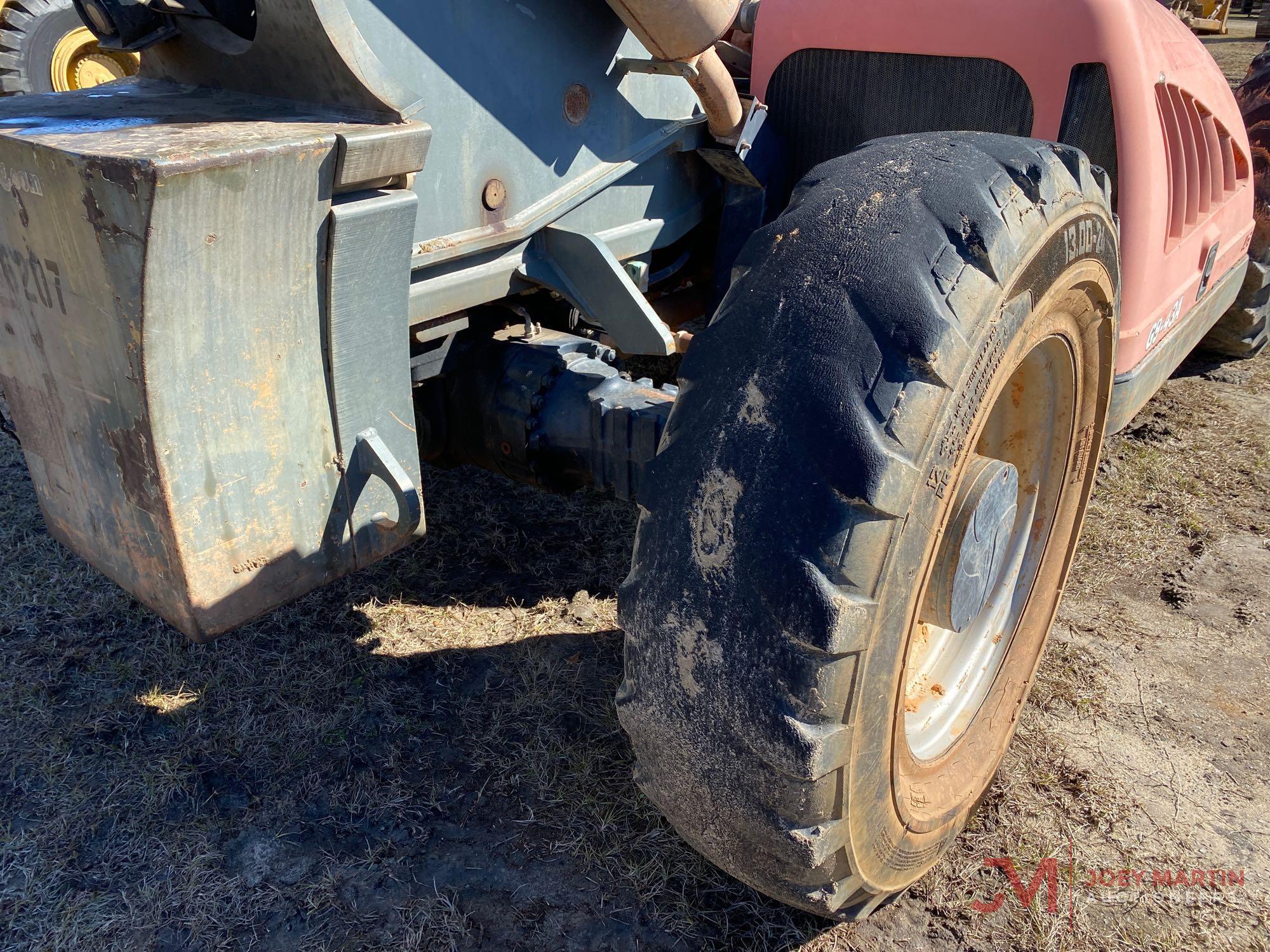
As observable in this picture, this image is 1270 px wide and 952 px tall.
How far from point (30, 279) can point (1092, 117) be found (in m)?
2.32

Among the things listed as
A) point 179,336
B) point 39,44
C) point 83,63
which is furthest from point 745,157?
point 83,63

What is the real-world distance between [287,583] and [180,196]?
0.72m

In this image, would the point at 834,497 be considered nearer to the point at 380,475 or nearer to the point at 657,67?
the point at 380,475

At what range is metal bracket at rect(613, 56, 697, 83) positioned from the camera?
2018 mm

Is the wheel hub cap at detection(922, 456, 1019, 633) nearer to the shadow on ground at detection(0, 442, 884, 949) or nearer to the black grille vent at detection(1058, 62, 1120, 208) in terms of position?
the shadow on ground at detection(0, 442, 884, 949)

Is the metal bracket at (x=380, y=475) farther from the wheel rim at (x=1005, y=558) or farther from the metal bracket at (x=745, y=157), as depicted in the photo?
the metal bracket at (x=745, y=157)

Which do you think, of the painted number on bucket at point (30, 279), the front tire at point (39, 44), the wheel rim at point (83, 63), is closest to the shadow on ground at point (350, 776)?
the painted number on bucket at point (30, 279)

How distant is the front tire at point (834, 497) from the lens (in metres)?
1.35

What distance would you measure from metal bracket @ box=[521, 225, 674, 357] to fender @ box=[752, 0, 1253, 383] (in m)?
0.86

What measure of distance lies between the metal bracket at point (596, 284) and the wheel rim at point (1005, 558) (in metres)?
0.77

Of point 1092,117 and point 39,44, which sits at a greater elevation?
point 1092,117

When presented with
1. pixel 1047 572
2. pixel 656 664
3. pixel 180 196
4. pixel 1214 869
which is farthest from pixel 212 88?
pixel 1214 869

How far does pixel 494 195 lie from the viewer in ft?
6.41

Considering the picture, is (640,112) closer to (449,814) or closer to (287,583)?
(287,583)
